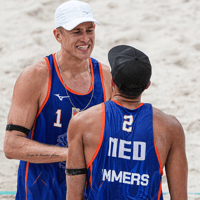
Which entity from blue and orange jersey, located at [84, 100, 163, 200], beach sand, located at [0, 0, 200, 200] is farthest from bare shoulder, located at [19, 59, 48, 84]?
beach sand, located at [0, 0, 200, 200]

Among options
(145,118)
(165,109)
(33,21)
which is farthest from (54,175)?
(33,21)

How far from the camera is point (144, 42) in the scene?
259 inches

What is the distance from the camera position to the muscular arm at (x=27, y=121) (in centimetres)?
230

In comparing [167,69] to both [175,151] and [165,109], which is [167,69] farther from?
[175,151]

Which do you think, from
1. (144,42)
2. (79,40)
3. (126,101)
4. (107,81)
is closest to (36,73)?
(79,40)

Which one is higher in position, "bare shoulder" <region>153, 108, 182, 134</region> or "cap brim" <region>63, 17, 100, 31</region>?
"cap brim" <region>63, 17, 100, 31</region>

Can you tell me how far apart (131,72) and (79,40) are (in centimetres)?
78

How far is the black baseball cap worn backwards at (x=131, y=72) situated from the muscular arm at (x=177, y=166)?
0.79ft

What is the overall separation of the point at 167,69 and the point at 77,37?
3.82 metres

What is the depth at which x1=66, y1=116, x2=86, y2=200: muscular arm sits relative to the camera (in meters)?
1.74

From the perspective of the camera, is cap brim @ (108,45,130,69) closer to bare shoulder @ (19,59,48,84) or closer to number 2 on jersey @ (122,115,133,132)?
number 2 on jersey @ (122,115,133,132)

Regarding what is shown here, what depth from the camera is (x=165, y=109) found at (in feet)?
17.3

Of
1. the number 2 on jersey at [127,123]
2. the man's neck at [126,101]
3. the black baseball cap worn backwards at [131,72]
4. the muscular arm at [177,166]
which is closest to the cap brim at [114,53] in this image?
the black baseball cap worn backwards at [131,72]

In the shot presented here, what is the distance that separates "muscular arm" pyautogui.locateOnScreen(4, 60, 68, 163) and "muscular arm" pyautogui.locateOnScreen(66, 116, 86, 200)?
1.65 ft
